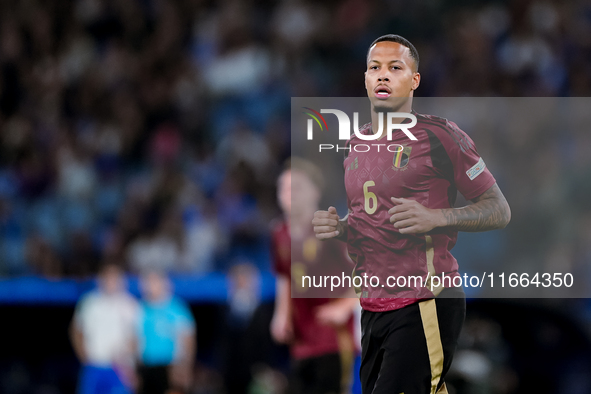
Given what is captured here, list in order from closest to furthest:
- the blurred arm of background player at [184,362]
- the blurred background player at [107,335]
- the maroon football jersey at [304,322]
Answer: the maroon football jersey at [304,322], the blurred arm of background player at [184,362], the blurred background player at [107,335]

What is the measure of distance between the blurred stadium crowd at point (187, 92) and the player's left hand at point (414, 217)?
14.3 ft

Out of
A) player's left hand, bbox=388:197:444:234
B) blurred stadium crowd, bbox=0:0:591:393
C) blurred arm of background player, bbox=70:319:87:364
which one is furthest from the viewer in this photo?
blurred stadium crowd, bbox=0:0:591:393

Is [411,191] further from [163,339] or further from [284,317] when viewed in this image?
[163,339]

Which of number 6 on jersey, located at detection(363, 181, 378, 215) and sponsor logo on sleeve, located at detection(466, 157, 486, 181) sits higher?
sponsor logo on sleeve, located at detection(466, 157, 486, 181)

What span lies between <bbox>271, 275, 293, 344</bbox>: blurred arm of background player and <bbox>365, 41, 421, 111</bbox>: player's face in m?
3.04

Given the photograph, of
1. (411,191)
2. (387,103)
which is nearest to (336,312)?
(411,191)

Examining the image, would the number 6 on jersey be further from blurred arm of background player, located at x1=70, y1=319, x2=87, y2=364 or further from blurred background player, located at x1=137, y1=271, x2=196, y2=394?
blurred arm of background player, located at x1=70, y1=319, x2=87, y2=364

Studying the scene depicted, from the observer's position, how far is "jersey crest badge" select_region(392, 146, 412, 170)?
2.99 m

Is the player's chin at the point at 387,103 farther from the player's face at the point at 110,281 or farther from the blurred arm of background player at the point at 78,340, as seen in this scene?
the blurred arm of background player at the point at 78,340

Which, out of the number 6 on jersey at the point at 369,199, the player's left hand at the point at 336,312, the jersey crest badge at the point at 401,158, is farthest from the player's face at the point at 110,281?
the jersey crest badge at the point at 401,158

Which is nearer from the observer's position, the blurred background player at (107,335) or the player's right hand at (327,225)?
the player's right hand at (327,225)

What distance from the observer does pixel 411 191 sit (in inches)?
117

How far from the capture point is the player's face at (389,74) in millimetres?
2945

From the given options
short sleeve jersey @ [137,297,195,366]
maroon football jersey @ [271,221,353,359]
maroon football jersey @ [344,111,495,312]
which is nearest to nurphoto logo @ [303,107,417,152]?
maroon football jersey @ [344,111,495,312]
